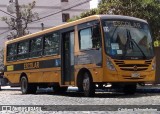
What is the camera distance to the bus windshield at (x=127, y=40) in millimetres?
14320

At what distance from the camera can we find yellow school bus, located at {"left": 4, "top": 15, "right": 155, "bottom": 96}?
14.2 metres

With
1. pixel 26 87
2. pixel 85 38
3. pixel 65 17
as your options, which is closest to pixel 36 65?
pixel 26 87

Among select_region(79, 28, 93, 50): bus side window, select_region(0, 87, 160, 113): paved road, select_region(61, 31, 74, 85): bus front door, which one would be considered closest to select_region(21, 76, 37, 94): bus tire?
select_region(61, 31, 74, 85): bus front door

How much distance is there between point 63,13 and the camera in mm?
62969

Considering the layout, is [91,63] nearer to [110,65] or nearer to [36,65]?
[110,65]

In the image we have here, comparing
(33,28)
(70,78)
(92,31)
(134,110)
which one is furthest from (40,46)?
(33,28)

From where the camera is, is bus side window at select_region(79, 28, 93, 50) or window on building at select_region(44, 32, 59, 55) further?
window on building at select_region(44, 32, 59, 55)

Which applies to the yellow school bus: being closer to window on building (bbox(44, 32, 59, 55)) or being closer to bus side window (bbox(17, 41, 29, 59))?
window on building (bbox(44, 32, 59, 55))

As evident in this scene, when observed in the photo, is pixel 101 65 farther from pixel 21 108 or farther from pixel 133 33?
pixel 21 108

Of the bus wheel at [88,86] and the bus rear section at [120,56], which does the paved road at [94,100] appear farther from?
the bus rear section at [120,56]

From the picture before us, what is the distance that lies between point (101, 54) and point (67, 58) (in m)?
2.76

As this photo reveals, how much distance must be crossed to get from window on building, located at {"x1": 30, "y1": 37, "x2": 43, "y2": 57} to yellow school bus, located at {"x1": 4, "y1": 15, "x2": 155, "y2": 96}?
95 cm

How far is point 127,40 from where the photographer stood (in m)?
14.6

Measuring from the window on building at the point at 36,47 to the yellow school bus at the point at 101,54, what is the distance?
3.11 ft
